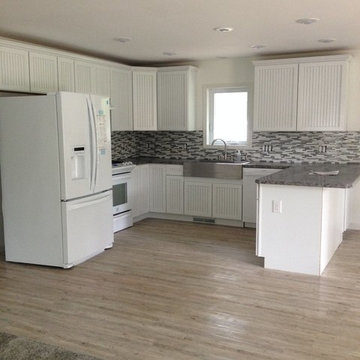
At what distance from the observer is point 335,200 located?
470 cm

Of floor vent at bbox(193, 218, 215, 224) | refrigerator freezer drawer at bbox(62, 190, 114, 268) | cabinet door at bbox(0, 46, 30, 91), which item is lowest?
floor vent at bbox(193, 218, 215, 224)

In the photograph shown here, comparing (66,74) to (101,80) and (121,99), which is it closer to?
(101,80)

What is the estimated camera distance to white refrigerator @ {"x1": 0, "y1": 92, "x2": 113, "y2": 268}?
429cm

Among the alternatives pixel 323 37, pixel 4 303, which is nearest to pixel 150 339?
pixel 4 303

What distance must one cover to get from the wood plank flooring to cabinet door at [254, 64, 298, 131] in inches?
74.5

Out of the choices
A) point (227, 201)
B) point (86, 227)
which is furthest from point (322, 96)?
point (86, 227)

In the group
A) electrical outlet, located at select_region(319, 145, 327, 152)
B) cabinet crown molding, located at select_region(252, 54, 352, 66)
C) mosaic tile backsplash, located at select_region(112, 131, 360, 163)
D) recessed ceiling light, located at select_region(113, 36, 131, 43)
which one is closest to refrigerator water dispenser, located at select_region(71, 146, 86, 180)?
recessed ceiling light, located at select_region(113, 36, 131, 43)

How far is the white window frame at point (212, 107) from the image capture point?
6.49 metres

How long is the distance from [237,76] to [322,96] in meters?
1.36

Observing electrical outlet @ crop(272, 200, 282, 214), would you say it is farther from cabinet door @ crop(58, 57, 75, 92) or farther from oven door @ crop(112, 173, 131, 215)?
cabinet door @ crop(58, 57, 75, 92)

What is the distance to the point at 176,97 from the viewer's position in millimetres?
6680

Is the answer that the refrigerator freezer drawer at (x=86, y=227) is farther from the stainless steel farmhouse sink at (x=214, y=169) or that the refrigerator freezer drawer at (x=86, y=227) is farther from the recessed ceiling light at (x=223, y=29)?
A: the recessed ceiling light at (x=223, y=29)

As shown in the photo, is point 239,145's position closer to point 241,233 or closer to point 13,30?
point 241,233

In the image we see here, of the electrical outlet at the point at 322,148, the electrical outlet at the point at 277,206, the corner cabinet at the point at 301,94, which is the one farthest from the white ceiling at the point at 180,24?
the electrical outlet at the point at 277,206
